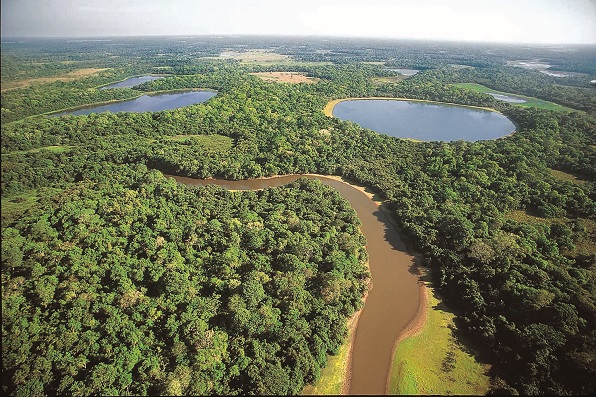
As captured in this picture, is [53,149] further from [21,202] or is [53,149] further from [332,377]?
[332,377]

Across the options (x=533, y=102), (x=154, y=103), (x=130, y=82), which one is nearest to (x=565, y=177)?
(x=533, y=102)

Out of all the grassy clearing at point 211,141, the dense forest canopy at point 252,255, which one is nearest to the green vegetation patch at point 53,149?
the dense forest canopy at point 252,255

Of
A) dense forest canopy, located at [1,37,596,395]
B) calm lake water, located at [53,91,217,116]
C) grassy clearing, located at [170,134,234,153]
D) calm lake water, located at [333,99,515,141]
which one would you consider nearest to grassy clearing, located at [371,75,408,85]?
calm lake water, located at [333,99,515,141]

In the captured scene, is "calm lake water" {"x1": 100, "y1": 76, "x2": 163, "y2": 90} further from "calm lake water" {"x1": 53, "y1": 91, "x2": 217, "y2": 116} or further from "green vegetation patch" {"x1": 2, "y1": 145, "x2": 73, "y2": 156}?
"green vegetation patch" {"x1": 2, "y1": 145, "x2": 73, "y2": 156}

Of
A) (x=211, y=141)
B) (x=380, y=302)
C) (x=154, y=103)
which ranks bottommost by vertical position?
(x=380, y=302)

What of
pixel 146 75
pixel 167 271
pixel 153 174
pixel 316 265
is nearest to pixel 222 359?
pixel 167 271

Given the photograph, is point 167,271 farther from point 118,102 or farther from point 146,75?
point 146,75

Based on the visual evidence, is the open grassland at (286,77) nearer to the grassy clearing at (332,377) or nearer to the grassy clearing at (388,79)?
the grassy clearing at (388,79)
